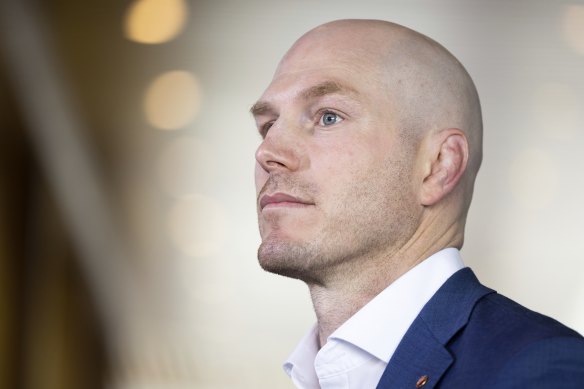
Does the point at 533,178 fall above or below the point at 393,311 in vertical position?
above

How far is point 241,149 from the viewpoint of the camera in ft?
12.5

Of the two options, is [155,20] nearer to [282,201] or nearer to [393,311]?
[282,201]

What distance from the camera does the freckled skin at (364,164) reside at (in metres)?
1.45

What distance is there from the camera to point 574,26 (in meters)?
3.59

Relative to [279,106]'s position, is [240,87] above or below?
above

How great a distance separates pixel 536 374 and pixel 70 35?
3.17 m

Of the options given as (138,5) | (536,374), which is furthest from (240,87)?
(536,374)

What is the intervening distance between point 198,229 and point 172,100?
56cm

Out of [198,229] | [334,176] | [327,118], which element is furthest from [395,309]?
[198,229]

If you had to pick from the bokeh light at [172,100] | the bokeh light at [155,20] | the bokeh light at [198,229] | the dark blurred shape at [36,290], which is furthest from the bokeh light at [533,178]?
the dark blurred shape at [36,290]

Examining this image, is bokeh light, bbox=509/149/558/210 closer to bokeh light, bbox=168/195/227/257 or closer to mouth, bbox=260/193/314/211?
bokeh light, bbox=168/195/227/257

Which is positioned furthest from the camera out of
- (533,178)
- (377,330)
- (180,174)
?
(180,174)

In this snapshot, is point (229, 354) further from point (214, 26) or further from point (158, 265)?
point (214, 26)

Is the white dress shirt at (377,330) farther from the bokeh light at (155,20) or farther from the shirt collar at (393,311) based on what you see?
the bokeh light at (155,20)
